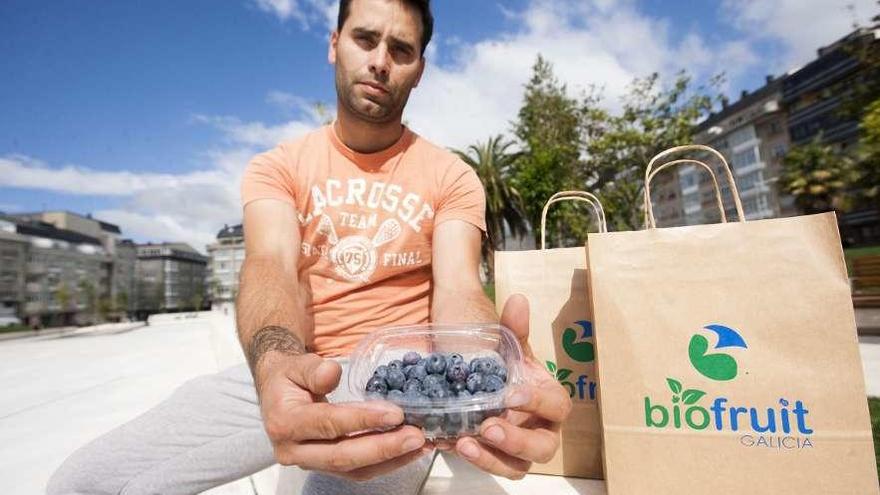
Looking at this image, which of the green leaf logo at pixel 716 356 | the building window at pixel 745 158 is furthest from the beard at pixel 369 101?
the building window at pixel 745 158

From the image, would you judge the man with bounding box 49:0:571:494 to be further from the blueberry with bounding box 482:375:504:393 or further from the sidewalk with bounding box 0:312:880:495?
the sidewalk with bounding box 0:312:880:495

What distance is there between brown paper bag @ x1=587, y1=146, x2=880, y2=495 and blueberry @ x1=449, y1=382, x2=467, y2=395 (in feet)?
2.67

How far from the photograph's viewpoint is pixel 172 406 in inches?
67.7

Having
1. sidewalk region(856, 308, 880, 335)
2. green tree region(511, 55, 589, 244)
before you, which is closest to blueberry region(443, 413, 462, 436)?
sidewalk region(856, 308, 880, 335)

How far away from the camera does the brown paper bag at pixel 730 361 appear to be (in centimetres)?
149

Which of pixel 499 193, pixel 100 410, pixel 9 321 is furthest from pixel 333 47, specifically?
pixel 9 321

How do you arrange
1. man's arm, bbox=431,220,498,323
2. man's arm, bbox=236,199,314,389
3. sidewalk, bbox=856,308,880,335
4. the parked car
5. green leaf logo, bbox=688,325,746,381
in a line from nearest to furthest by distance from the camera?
man's arm, bbox=236,199,314,389
green leaf logo, bbox=688,325,746,381
man's arm, bbox=431,220,498,323
sidewalk, bbox=856,308,880,335
the parked car

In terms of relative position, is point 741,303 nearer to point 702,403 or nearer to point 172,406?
point 702,403

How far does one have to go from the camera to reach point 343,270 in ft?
6.68

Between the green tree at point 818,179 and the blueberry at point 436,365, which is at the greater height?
the green tree at point 818,179

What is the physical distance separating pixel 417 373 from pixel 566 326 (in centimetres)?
115

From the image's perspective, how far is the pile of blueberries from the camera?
1050 millimetres

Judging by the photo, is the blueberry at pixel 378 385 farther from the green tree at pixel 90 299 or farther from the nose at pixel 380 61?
the green tree at pixel 90 299

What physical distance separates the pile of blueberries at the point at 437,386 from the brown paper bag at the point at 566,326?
0.93m
